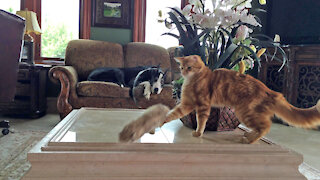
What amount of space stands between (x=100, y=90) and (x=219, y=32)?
204cm

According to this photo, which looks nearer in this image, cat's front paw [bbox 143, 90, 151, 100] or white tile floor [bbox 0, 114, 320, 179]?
white tile floor [bbox 0, 114, 320, 179]

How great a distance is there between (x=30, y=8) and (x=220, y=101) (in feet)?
13.0

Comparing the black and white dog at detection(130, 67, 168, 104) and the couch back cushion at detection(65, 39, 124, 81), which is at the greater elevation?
the couch back cushion at detection(65, 39, 124, 81)

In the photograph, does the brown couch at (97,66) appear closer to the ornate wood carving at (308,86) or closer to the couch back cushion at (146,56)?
the couch back cushion at (146,56)

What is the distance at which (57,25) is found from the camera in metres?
4.09

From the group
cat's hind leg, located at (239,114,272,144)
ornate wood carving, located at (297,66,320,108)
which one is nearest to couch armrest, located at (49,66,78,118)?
cat's hind leg, located at (239,114,272,144)

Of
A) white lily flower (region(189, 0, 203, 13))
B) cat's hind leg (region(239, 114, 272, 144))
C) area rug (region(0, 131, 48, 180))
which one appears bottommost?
area rug (region(0, 131, 48, 180))

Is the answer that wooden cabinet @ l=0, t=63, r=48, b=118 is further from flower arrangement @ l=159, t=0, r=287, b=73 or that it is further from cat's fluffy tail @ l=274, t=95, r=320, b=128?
cat's fluffy tail @ l=274, t=95, r=320, b=128

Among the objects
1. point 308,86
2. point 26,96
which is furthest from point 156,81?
point 308,86

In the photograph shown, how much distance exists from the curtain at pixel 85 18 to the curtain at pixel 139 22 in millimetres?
702

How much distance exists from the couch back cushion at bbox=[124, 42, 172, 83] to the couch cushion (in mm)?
857

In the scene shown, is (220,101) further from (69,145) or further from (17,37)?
(17,37)

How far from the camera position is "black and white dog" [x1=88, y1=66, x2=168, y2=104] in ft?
9.65

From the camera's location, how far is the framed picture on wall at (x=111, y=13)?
405 centimetres
